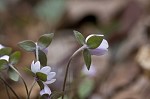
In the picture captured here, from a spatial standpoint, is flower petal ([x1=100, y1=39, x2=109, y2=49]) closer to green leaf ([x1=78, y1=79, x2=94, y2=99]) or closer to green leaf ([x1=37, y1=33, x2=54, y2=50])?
green leaf ([x1=37, y1=33, x2=54, y2=50])

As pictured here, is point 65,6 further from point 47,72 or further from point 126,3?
point 47,72

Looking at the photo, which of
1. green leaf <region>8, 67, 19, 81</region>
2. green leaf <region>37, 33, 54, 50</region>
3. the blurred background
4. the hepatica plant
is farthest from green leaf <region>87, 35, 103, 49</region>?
the blurred background

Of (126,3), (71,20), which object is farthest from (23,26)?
(126,3)

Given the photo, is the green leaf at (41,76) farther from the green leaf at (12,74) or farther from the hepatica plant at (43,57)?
the green leaf at (12,74)

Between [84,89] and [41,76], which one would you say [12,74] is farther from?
[84,89]

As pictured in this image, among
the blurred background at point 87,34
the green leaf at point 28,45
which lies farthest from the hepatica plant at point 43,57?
the blurred background at point 87,34

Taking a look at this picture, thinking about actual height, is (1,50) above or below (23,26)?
above
